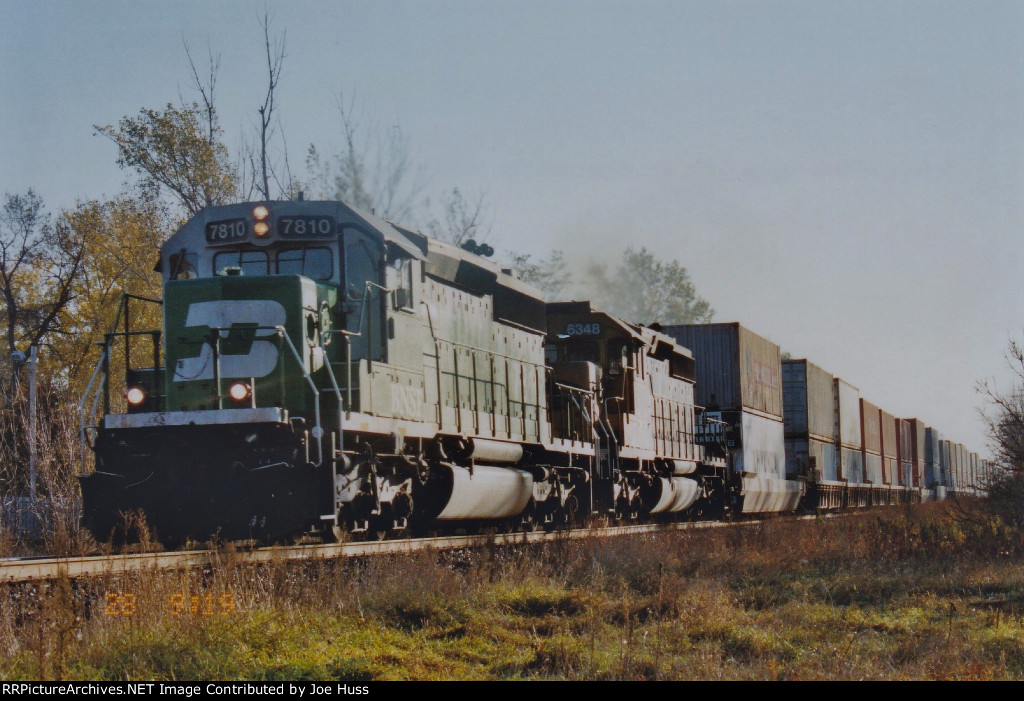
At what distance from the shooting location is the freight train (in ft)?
33.3

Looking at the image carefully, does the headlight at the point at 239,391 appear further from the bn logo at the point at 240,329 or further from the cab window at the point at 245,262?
the cab window at the point at 245,262

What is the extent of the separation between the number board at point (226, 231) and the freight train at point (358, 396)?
22 mm

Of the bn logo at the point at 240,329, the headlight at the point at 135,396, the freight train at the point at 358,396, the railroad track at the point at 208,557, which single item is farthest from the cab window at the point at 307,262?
the railroad track at the point at 208,557

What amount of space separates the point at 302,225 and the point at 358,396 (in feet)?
5.80

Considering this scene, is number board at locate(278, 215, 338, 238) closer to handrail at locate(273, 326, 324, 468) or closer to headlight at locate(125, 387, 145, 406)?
handrail at locate(273, 326, 324, 468)

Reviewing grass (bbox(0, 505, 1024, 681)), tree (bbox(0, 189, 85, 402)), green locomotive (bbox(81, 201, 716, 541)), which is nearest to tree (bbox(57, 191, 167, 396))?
tree (bbox(0, 189, 85, 402))

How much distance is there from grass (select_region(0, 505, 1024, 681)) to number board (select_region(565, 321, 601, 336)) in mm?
5760

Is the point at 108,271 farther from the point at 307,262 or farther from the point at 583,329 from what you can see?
the point at 307,262

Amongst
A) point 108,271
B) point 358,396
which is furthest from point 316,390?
point 108,271

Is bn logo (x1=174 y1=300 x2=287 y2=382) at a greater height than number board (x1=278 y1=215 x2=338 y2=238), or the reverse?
number board (x1=278 y1=215 x2=338 y2=238)

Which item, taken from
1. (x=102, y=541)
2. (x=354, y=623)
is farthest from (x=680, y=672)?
(x=102, y=541)

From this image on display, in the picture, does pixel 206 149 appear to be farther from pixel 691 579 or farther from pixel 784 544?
pixel 691 579

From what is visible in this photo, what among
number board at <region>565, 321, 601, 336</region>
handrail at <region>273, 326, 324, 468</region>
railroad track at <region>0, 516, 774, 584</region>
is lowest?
railroad track at <region>0, 516, 774, 584</region>

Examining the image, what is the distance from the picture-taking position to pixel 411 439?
40.6ft
